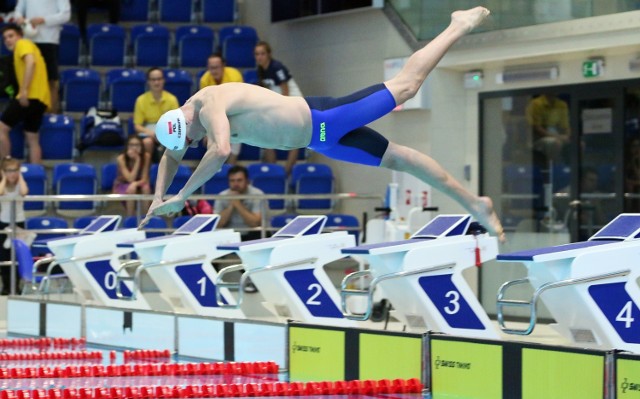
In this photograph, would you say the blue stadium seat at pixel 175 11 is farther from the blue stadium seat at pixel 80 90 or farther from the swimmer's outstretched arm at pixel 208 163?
the swimmer's outstretched arm at pixel 208 163

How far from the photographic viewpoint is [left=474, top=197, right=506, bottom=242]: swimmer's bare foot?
7172 mm

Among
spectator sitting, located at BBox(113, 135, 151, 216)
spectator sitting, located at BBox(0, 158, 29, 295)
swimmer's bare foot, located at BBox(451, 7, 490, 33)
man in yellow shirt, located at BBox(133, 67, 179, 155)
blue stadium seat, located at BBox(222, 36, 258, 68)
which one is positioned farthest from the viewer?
blue stadium seat, located at BBox(222, 36, 258, 68)

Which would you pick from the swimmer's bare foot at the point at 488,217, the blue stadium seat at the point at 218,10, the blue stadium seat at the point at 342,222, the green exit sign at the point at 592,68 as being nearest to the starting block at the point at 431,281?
the swimmer's bare foot at the point at 488,217

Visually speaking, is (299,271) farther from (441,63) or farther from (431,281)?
(441,63)

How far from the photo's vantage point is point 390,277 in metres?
7.75

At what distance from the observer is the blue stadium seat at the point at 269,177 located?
1311 cm

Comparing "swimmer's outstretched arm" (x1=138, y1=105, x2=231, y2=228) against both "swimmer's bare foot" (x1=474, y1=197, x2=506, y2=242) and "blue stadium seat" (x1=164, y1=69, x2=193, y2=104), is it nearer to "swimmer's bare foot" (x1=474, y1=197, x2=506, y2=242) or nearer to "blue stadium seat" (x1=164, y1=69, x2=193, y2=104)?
"swimmer's bare foot" (x1=474, y1=197, x2=506, y2=242)

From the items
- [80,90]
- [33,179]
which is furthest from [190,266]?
[80,90]

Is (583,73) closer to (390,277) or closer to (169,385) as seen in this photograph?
(390,277)

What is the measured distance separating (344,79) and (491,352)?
8140 millimetres

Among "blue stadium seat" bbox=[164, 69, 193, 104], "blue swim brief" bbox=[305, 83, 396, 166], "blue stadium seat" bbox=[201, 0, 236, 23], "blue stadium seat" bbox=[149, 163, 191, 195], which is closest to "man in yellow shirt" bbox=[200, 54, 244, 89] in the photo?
"blue stadium seat" bbox=[164, 69, 193, 104]

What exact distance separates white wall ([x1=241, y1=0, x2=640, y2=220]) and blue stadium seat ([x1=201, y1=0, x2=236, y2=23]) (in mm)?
363

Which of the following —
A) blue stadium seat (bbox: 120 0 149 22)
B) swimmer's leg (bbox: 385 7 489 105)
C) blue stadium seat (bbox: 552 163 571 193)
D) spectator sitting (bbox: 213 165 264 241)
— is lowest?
spectator sitting (bbox: 213 165 264 241)

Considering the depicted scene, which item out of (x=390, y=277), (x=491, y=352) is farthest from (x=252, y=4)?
(x=491, y=352)
